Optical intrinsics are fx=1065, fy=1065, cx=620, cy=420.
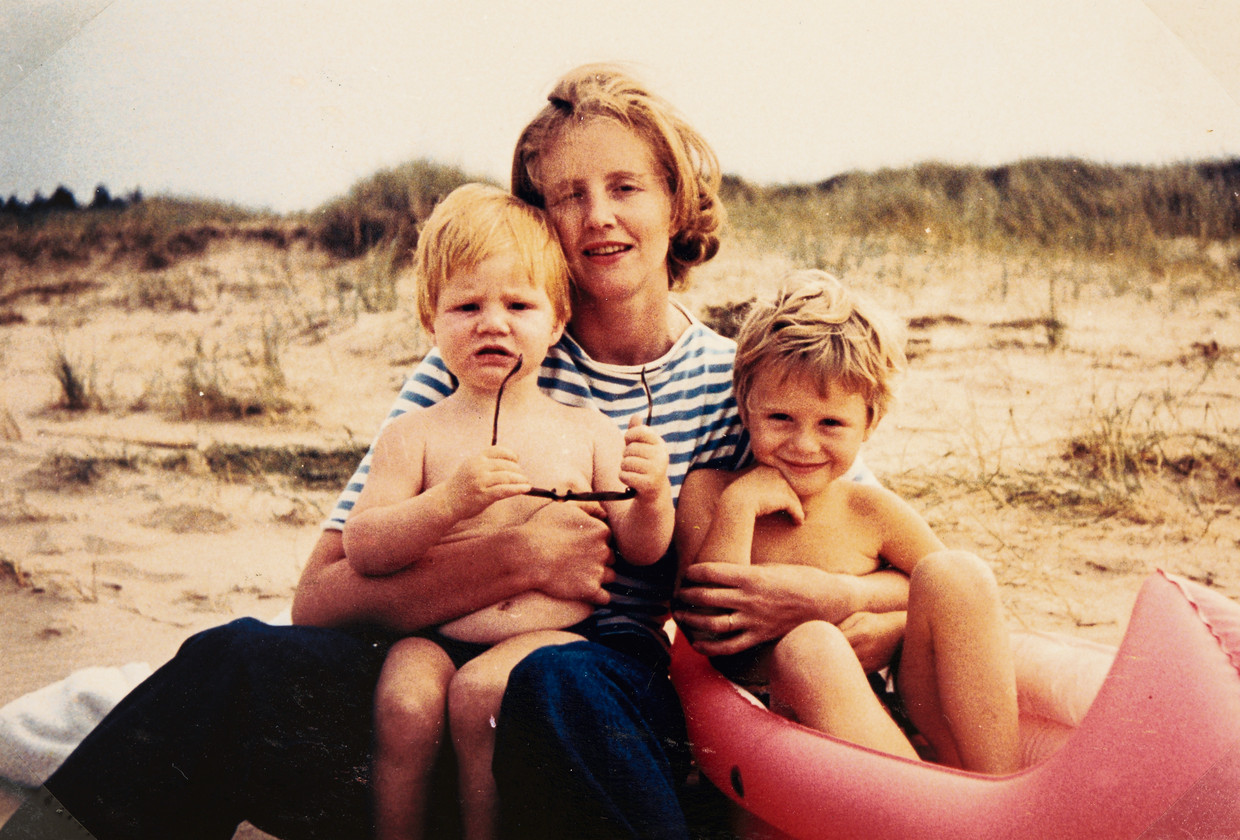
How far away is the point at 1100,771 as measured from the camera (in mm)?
1312

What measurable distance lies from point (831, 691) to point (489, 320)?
2.45 ft

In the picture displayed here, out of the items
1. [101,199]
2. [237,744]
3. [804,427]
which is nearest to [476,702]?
[237,744]

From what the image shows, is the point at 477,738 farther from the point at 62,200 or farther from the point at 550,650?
the point at 62,200

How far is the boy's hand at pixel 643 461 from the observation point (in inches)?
61.2

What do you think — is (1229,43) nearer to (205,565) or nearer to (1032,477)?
(1032,477)

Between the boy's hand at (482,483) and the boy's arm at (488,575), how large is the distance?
15cm

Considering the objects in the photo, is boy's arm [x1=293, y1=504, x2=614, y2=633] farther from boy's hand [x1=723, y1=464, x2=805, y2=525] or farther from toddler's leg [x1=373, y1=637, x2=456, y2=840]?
boy's hand [x1=723, y1=464, x2=805, y2=525]

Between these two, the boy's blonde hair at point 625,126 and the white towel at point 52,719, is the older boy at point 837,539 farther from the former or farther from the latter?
the white towel at point 52,719

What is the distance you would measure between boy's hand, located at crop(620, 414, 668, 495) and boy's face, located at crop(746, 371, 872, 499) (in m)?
0.23

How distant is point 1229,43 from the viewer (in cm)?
196

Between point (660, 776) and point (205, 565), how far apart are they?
5.29 feet

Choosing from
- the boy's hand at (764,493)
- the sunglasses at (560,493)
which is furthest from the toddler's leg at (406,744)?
the boy's hand at (764,493)

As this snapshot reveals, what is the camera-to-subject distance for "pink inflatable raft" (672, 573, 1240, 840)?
1.28 metres

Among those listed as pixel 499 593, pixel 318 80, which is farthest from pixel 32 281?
pixel 499 593
